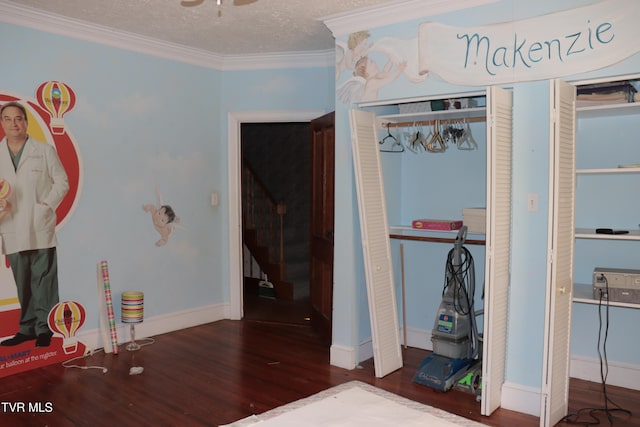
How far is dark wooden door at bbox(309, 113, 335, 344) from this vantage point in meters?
4.76

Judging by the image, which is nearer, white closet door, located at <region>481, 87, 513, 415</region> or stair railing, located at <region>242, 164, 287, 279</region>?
white closet door, located at <region>481, 87, 513, 415</region>

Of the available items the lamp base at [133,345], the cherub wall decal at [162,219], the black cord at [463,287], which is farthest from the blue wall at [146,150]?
the black cord at [463,287]

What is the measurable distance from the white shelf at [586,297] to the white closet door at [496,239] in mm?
436

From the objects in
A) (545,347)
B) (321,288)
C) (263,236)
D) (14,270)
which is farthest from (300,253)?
(545,347)

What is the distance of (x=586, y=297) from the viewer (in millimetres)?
3338

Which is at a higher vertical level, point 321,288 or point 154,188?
point 154,188

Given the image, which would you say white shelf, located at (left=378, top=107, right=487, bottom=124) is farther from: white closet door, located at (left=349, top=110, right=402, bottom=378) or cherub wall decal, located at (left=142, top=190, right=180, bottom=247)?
cherub wall decal, located at (left=142, top=190, right=180, bottom=247)

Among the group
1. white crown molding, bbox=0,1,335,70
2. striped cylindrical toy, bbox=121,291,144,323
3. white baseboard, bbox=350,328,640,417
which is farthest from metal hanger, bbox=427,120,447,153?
striped cylindrical toy, bbox=121,291,144,323

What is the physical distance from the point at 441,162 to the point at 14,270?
11.3 ft

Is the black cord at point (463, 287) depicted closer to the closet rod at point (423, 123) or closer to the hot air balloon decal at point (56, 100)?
the closet rod at point (423, 123)

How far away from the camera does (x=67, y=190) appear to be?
432 cm

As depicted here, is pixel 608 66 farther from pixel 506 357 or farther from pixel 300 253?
pixel 300 253

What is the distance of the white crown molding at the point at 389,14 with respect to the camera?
3570 millimetres

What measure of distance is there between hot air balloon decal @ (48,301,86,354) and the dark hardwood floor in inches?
8.6
